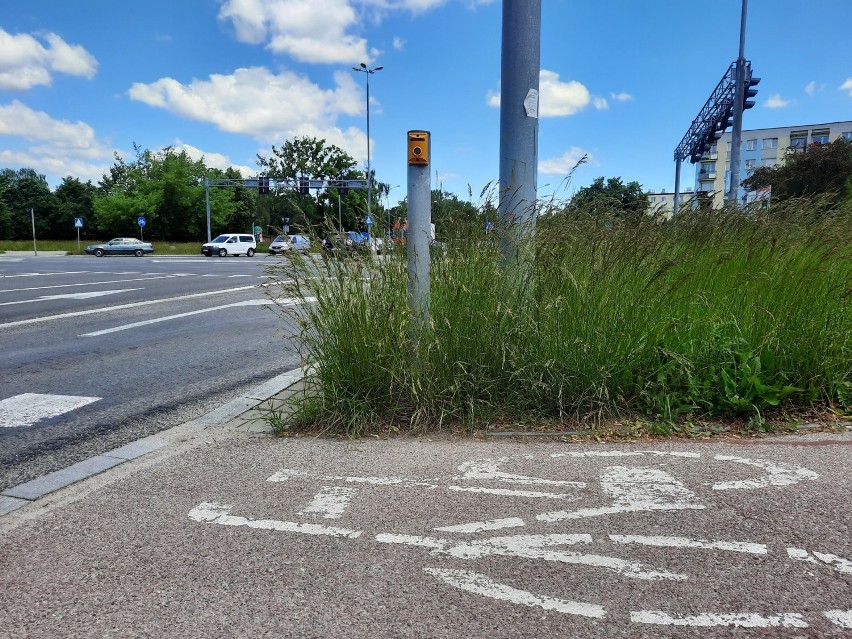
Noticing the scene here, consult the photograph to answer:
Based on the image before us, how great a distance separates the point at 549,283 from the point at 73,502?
320 centimetres

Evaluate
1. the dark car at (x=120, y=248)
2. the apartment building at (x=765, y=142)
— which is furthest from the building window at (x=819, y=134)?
the dark car at (x=120, y=248)

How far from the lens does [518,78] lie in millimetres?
5070

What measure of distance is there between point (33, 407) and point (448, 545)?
14.1ft

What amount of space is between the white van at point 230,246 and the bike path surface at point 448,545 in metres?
47.6

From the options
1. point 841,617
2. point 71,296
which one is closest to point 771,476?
point 841,617

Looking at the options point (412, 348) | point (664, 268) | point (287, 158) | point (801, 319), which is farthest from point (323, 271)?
point (287, 158)

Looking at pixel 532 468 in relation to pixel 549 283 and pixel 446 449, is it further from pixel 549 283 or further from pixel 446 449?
pixel 549 283

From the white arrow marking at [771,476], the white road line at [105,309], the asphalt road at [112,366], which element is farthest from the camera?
the white road line at [105,309]

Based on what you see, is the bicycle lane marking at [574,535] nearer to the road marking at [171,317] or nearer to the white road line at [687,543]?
the white road line at [687,543]

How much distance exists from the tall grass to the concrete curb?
0.91 m

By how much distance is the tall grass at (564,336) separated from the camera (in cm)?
429

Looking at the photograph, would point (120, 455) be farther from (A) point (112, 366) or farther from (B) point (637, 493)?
(A) point (112, 366)

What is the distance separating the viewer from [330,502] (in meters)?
3.13

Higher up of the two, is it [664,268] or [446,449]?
[664,268]
